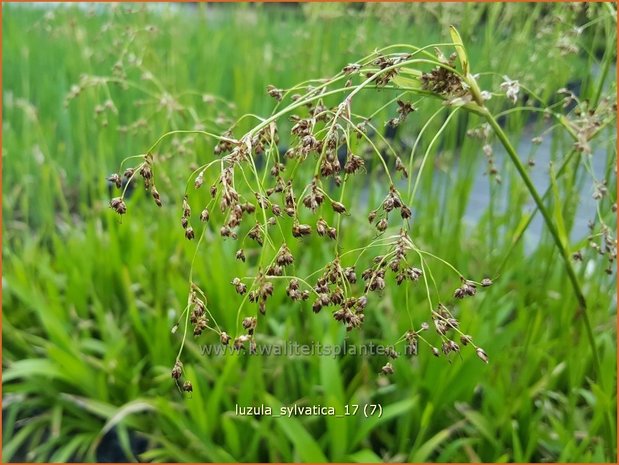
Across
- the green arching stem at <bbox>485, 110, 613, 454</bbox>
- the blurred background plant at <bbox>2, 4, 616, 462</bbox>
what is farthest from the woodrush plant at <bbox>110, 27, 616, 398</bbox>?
the blurred background plant at <bbox>2, 4, 616, 462</bbox>

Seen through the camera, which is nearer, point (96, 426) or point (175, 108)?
point (175, 108)

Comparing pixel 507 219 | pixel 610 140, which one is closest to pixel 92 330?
pixel 507 219

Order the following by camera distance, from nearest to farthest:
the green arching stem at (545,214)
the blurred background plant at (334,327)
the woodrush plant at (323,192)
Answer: the woodrush plant at (323,192), the green arching stem at (545,214), the blurred background plant at (334,327)

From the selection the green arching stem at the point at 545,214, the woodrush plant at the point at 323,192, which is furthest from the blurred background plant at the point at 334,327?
the woodrush plant at the point at 323,192

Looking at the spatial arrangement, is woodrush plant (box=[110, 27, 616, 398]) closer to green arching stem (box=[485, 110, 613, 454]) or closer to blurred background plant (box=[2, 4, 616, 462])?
green arching stem (box=[485, 110, 613, 454])

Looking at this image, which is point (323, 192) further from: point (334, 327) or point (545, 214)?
point (334, 327)

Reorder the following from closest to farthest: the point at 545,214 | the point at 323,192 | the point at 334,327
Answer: the point at 323,192 < the point at 545,214 < the point at 334,327

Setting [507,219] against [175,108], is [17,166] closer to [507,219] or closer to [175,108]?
[175,108]

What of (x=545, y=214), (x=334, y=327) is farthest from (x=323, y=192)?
(x=334, y=327)

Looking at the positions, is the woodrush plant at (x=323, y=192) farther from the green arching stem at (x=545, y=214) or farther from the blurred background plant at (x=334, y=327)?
the blurred background plant at (x=334, y=327)

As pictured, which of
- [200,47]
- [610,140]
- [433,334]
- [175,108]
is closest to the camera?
[610,140]

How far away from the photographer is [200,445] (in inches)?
63.9

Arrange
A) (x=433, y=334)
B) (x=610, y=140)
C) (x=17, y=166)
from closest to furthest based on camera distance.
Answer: (x=610, y=140) < (x=433, y=334) < (x=17, y=166)

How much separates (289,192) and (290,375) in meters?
1.18
